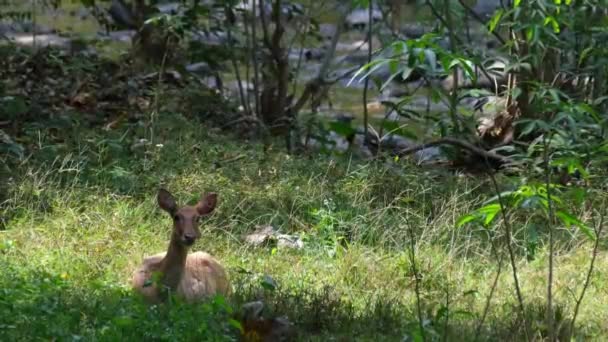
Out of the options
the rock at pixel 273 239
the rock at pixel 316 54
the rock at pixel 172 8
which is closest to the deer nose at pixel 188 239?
the rock at pixel 273 239

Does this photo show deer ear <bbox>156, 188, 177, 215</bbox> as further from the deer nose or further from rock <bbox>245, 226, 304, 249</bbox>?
rock <bbox>245, 226, 304, 249</bbox>

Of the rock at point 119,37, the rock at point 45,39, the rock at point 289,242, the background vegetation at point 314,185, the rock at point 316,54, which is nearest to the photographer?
the background vegetation at point 314,185

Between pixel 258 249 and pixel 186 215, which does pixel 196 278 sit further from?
pixel 258 249

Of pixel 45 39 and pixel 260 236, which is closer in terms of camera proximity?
pixel 260 236


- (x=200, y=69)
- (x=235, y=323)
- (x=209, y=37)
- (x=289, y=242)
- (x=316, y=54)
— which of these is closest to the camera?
(x=235, y=323)

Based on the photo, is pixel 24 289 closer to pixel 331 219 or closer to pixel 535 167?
pixel 331 219

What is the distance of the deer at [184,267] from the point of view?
617cm

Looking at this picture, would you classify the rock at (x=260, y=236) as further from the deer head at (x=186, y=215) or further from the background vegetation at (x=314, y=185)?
the deer head at (x=186, y=215)

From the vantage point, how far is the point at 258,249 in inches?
293

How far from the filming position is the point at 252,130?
10125mm

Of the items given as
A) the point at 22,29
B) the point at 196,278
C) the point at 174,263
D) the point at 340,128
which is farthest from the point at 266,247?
the point at 22,29

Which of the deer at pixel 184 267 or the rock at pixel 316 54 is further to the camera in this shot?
the rock at pixel 316 54

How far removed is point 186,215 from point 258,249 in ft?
4.01

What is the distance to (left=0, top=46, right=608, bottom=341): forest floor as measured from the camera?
17.8 ft
